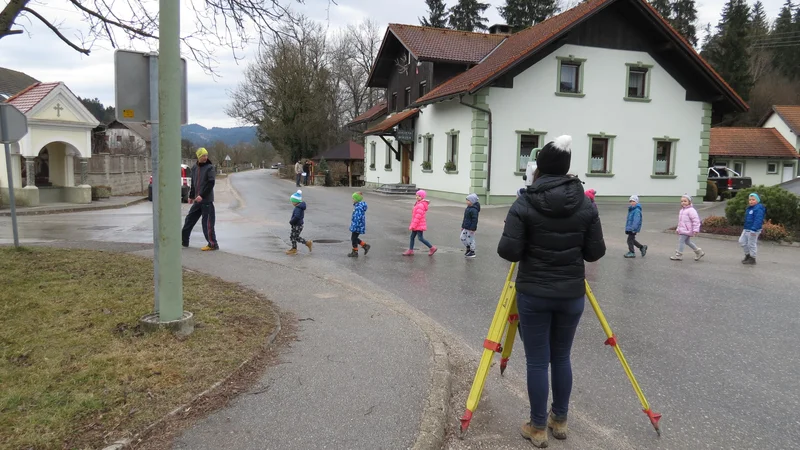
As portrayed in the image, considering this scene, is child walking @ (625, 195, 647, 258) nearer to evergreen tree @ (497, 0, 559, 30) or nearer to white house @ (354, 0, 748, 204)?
white house @ (354, 0, 748, 204)

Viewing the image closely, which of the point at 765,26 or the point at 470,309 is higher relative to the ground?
the point at 765,26

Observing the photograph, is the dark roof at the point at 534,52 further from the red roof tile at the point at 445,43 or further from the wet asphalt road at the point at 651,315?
the wet asphalt road at the point at 651,315

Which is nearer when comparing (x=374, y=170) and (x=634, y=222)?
(x=634, y=222)

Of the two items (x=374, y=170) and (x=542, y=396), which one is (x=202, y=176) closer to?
(x=542, y=396)

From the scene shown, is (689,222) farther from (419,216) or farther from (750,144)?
(750,144)

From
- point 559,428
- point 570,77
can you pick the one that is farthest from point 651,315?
point 570,77

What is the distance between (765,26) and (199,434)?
258ft

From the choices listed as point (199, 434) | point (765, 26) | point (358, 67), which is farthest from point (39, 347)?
point (765, 26)

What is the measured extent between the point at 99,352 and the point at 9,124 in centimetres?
676

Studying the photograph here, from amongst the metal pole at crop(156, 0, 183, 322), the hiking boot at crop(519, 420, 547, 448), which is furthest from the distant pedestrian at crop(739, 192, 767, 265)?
the metal pole at crop(156, 0, 183, 322)

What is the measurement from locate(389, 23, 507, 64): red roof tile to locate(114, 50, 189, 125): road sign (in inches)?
904

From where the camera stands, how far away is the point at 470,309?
6.84 m

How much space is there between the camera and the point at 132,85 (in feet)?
15.8

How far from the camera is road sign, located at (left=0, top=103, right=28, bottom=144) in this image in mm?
9023
